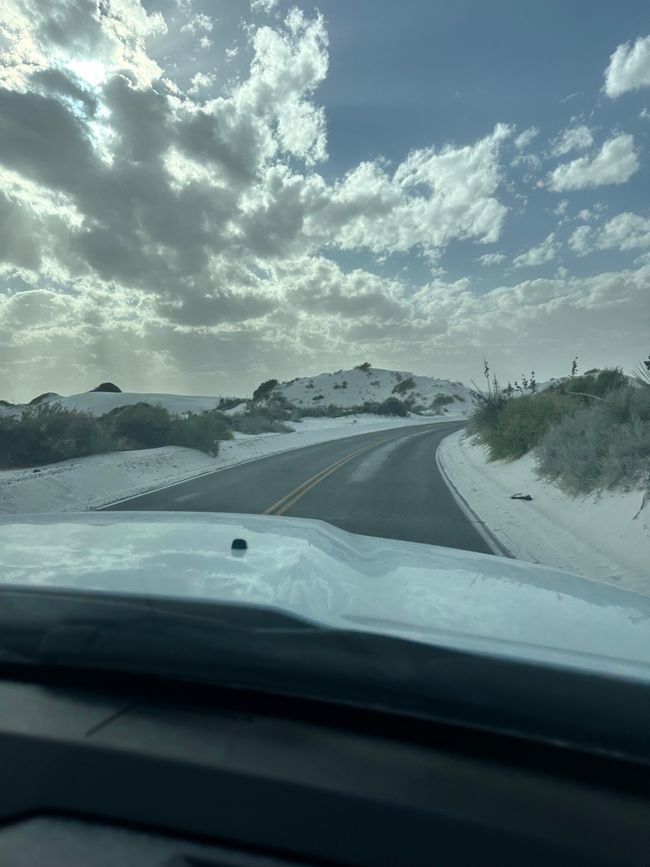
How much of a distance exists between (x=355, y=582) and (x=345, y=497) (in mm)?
10862

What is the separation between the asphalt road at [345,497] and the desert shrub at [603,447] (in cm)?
257

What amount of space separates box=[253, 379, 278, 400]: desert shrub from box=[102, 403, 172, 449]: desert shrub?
2781 inches

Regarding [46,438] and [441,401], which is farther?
[441,401]

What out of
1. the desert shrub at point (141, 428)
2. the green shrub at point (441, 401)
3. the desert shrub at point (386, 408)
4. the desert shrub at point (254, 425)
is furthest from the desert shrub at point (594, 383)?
the green shrub at point (441, 401)

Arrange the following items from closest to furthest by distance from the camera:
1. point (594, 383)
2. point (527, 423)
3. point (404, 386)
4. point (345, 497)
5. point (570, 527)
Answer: point (570, 527)
point (345, 497)
point (527, 423)
point (594, 383)
point (404, 386)

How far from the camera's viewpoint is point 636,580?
7.76 metres

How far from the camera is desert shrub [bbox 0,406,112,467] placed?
65.9 feet

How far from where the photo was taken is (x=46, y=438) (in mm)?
20594

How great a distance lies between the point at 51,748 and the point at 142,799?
34 cm

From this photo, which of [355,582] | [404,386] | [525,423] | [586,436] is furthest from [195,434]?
[404,386]

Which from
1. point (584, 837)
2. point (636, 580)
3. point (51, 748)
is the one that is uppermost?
point (51, 748)

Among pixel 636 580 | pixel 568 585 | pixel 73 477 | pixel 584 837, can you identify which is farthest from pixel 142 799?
pixel 73 477

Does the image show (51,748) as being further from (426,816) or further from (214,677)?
(426,816)

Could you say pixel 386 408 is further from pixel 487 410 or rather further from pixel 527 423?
pixel 527 423
